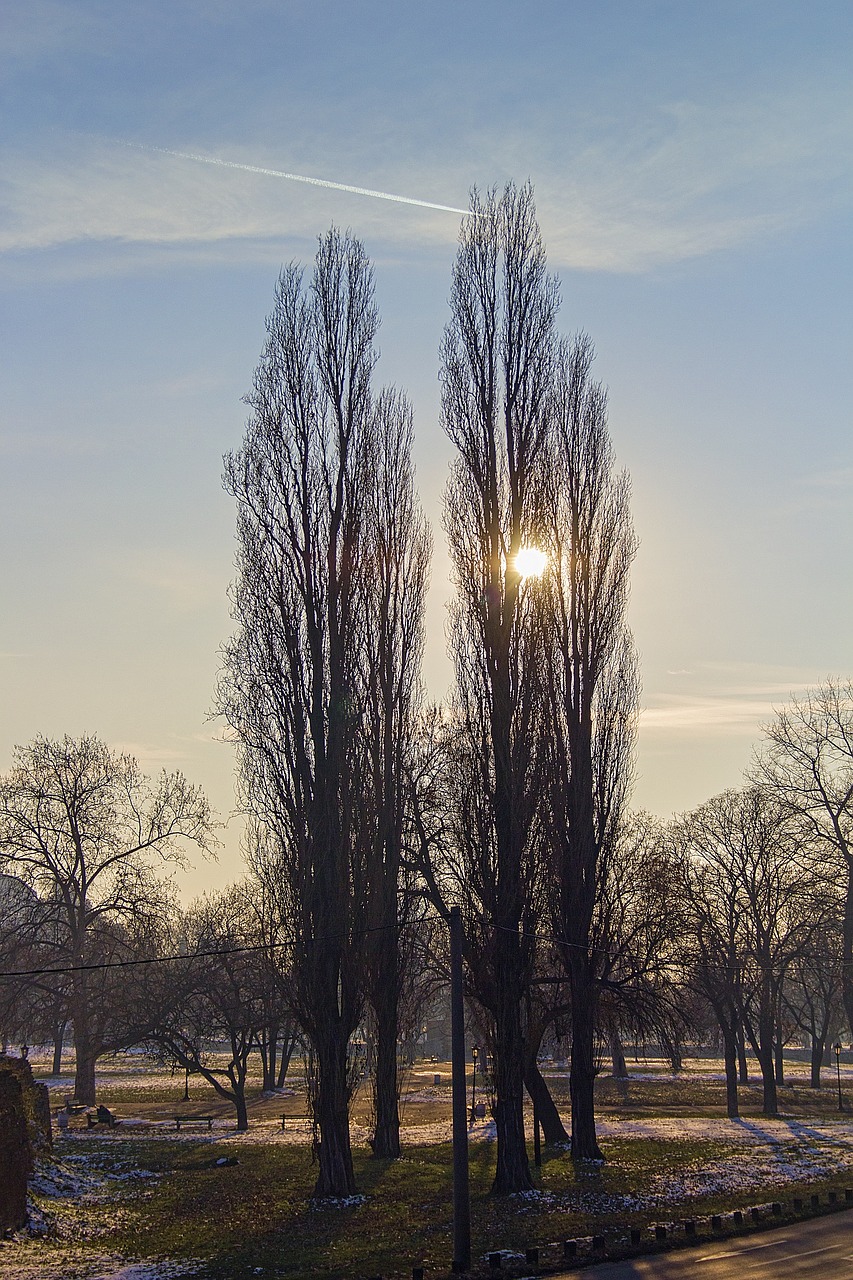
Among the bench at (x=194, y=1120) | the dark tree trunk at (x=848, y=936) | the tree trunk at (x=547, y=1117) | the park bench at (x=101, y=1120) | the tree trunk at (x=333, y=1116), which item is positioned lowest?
the bench at (x=194, y=1120)

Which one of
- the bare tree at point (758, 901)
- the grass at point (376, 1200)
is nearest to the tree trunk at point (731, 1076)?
the bare tree at point (758, 901)

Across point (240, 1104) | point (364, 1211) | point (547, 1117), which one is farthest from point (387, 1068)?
point (240, 1104)

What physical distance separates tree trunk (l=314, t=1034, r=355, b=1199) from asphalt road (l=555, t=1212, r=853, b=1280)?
656cm

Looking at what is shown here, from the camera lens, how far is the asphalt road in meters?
15.6

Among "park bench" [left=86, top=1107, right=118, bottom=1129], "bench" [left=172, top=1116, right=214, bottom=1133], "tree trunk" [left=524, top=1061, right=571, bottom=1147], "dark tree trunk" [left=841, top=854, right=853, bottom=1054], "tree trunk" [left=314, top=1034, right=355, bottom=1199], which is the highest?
"dark tree trunk" [left=841, top=854, right=853, bottom=1054]

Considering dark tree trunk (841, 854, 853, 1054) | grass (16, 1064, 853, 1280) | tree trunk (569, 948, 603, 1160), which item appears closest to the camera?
grass (16, 1064, 853, 1280)

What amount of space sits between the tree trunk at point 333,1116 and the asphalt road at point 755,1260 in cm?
656

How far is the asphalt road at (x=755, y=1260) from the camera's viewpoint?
15.6 meters

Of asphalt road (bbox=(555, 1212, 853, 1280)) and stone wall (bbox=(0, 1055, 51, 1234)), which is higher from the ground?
stone wall (bbox=(0, 1055, 51, 1234))

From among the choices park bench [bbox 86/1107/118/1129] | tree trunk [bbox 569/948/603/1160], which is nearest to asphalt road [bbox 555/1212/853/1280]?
tree trunk [bbox 569/948/603/1160]

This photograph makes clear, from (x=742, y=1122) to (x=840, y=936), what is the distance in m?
12.5

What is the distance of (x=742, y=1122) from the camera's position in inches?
1470

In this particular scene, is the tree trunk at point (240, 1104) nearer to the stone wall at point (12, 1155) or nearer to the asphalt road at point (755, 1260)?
the stone wall at point (12, 1155)

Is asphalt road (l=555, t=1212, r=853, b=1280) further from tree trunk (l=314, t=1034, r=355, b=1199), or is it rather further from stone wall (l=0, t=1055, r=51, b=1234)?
stone wall (l=0, t=1055, r=51, b=1234)
